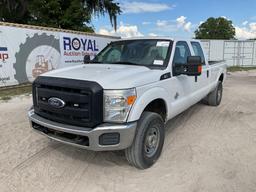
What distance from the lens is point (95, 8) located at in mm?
19281

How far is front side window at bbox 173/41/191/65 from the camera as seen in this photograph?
4285 mm

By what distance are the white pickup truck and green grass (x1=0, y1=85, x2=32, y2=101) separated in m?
5.16

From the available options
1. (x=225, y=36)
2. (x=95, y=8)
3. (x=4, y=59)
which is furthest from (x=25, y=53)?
(x=225, y=36)

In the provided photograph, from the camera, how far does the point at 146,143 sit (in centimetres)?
349

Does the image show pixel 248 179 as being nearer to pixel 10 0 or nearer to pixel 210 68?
pixel 210 68

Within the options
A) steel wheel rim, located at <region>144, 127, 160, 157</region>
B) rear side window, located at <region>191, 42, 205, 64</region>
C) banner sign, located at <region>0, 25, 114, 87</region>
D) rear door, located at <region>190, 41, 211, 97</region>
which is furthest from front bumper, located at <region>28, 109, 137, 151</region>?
banner sign, located at <region>0, 25, 114, 87</region>

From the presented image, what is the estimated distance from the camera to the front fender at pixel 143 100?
3.10m

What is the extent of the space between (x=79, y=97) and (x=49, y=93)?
515 mm

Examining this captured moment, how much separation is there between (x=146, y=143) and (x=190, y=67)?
1405 mm

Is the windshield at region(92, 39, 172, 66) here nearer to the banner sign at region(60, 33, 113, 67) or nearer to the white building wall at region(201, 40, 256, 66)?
the banner sign at region(60, 33, 113, 67)

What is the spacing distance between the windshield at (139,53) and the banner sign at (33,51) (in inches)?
244

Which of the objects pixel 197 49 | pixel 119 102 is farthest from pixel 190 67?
pixel 197 49

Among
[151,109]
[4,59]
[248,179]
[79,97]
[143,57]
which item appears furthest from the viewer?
[4,59]

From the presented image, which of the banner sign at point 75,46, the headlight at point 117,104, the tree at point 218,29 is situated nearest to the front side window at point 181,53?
the headlight at point 117,104
